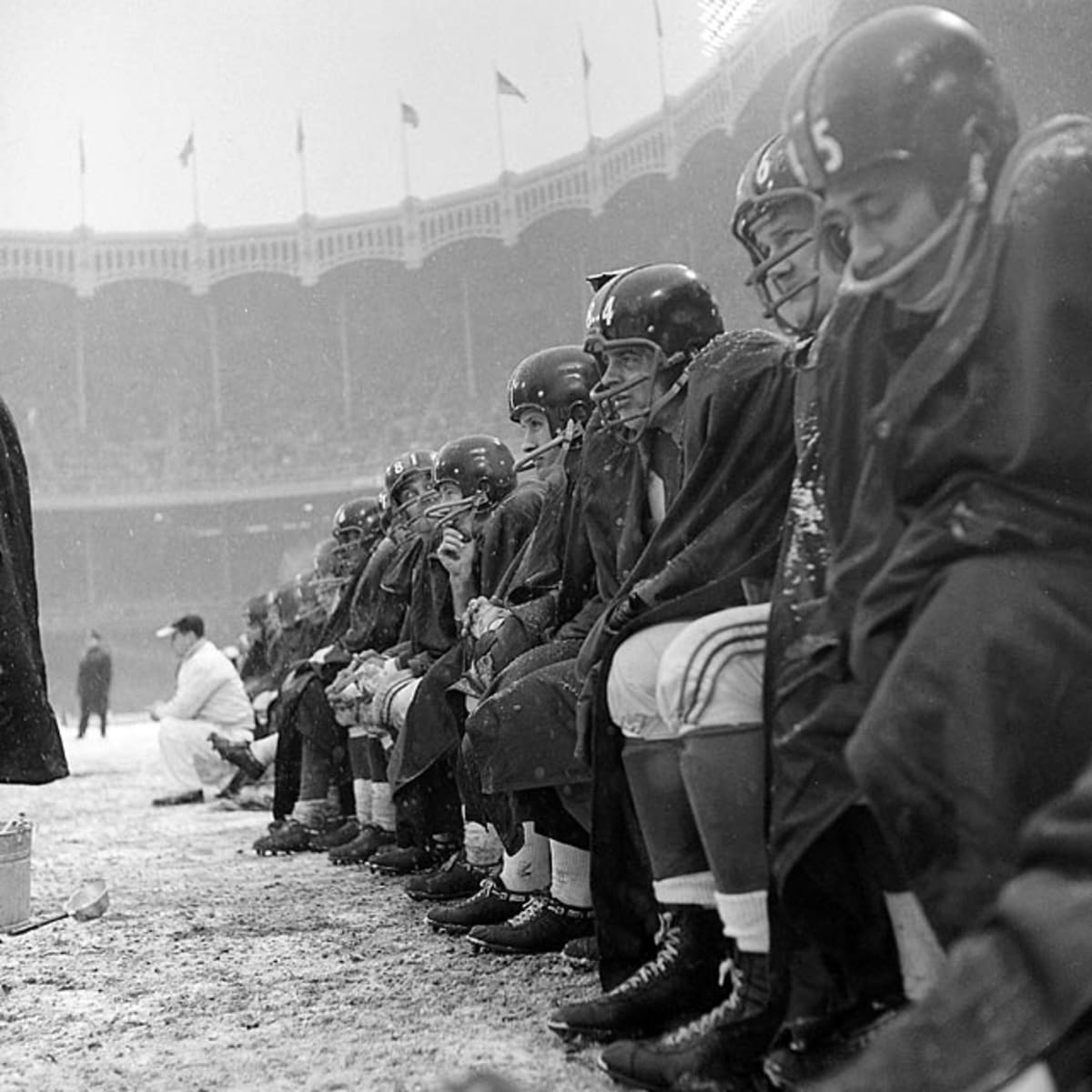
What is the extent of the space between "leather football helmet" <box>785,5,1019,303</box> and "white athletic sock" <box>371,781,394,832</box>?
4137 millimetres

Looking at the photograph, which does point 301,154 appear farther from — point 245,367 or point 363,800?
point 363,800

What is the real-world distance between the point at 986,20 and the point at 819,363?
8.40 meters

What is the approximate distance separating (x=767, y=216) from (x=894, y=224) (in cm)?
89

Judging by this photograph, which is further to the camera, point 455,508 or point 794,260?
point 455,508

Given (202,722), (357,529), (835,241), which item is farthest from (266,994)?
(202,722)

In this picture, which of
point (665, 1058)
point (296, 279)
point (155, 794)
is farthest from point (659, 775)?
point (296, 279)

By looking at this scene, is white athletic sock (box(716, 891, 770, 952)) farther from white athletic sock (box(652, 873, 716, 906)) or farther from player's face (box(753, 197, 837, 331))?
player's face (box(753, 197, 837, 331))

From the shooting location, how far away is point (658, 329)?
292 cm

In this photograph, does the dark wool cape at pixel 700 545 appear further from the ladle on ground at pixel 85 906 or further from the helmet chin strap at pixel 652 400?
the ladle on ground at pixel 85 906

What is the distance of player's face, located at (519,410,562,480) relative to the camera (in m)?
4.40

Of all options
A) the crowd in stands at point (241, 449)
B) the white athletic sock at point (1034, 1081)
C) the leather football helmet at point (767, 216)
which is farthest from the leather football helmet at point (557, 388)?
the crowd in stands at point (241, 449)

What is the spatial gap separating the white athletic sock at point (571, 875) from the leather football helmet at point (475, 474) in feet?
5.65

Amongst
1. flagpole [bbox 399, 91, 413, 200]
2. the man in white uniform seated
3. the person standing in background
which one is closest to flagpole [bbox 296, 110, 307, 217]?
flagpole [bbox 399, 91, 413, 200]

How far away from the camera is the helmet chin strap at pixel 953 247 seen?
5.08 ft
